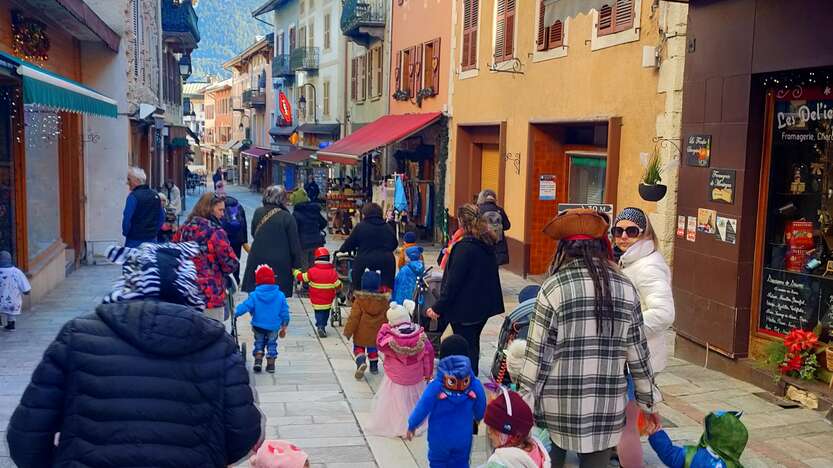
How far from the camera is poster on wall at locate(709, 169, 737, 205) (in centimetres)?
819

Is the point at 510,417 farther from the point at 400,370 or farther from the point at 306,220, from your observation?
the point at 306,220

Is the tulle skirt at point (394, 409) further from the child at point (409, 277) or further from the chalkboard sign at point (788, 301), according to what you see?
the chalkboard sign at point (788, 301)

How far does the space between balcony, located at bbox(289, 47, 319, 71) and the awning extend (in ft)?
82.9

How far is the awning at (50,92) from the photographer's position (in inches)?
320

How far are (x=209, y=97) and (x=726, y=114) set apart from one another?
3186 inches

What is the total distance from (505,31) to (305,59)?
22044 millimetres

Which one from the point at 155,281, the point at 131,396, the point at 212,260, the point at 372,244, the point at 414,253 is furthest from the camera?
the point at 372,244

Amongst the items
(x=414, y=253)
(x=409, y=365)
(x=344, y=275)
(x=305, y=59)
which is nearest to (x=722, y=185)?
(x=414, y=253)

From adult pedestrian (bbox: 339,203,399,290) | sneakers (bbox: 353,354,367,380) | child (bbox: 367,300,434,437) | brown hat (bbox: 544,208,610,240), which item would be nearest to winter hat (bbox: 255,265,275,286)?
sneakers (bbox: 353,354,367,380)

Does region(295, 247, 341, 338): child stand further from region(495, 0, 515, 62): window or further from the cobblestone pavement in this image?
region(495, 0, 515, 62): window

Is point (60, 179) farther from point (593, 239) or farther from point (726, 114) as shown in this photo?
point (593, 239)

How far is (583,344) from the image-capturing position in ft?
13.8

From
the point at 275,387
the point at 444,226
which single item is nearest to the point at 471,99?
the point at 444,226

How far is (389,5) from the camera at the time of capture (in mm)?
25062
